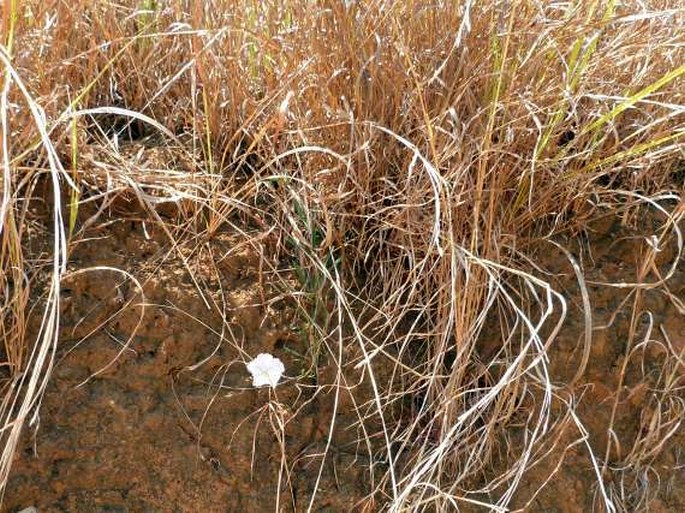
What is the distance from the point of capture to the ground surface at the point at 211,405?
131 centimetres

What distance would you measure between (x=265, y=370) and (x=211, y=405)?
87mm

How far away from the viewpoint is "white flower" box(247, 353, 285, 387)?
4.45 feet

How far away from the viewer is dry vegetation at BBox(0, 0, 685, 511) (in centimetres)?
134

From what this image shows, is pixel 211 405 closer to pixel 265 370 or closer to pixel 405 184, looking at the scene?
pixel 265 370

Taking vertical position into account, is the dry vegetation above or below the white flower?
above

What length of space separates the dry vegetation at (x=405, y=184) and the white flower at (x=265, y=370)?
6 centimetres

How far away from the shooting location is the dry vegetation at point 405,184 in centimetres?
→ 134

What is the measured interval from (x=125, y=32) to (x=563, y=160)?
0.75 meters

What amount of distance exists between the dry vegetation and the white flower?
2.6 inches

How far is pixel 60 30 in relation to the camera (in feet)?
4.90

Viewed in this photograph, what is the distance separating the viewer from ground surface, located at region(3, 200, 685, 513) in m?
1.31

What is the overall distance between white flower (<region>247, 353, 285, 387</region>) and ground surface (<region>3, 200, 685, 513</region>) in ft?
0.06

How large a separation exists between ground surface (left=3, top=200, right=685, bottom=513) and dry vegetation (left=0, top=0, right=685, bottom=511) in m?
0.03

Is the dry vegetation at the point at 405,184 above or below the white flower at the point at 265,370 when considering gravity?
above
